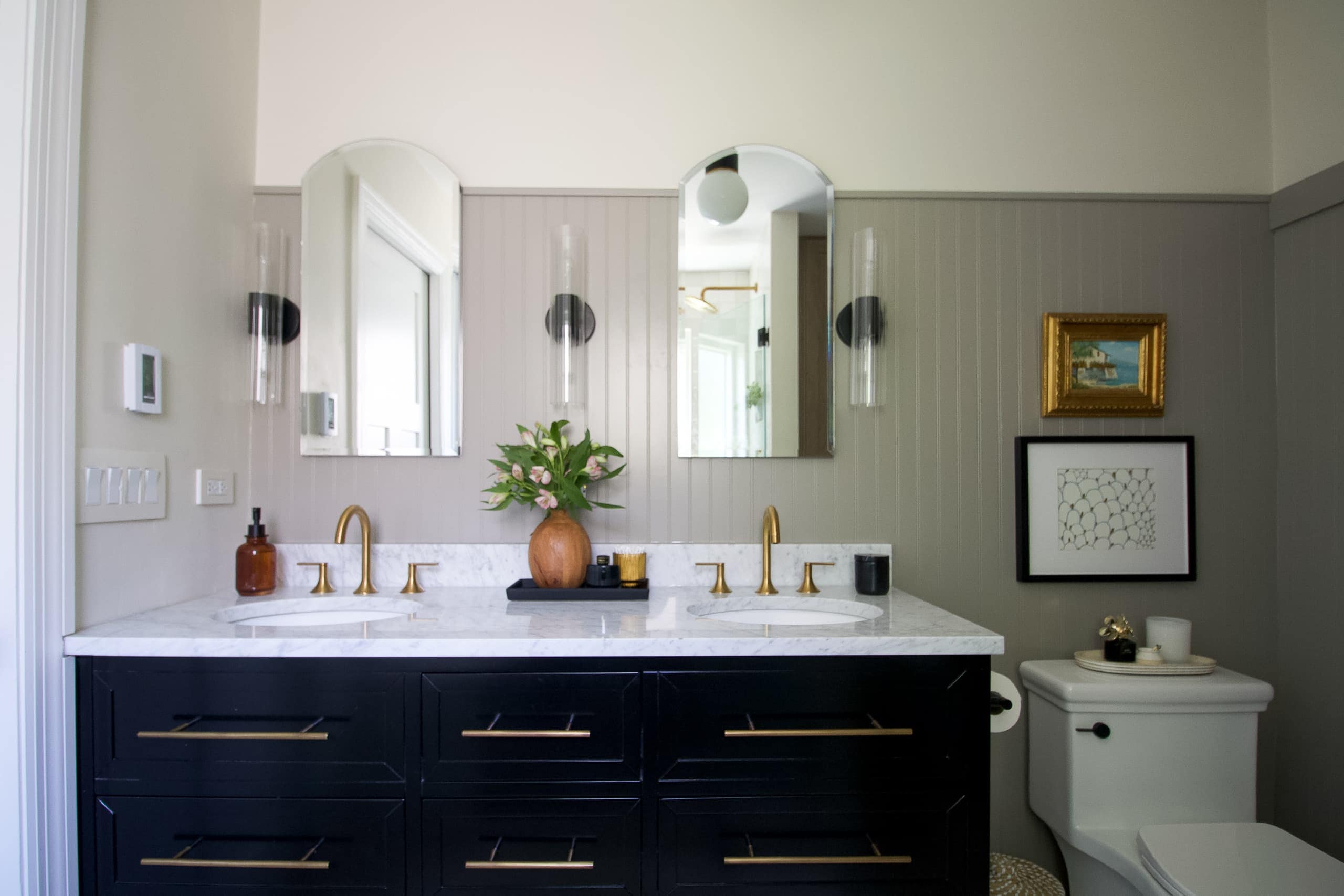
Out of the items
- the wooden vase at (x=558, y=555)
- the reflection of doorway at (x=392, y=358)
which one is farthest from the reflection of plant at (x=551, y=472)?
the reflection of doorway at (x=392, y=358)

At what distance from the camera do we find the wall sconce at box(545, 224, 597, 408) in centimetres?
196

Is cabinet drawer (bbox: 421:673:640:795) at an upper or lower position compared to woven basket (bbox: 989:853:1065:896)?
upper

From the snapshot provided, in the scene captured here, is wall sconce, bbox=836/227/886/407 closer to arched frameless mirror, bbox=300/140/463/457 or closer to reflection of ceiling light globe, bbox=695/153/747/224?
reflection of ceiling light globe, bbox=695/153/747/224

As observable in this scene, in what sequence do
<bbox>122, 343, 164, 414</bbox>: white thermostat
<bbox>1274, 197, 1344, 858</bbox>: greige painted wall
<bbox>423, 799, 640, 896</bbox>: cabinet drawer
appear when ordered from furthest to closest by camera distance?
1. <bbox>1274, 197, 1344, 858</bbox>: greige painted wall
2. <bbox>122, 343, 164, 414</bbox>: white thermostat
3. <bbox>423, 799, 640, 896</bbox>: cabinet drawer

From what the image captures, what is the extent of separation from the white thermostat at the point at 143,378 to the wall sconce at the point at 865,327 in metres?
1.61

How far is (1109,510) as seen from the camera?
2.01 meters

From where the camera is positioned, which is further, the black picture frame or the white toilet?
the black picture frame

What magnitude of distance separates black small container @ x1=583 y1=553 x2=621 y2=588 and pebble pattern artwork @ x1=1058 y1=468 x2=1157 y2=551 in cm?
121

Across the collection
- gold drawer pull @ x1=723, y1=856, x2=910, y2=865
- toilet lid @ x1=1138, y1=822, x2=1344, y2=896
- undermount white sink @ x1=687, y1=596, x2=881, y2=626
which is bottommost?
toilet lid @ x1=1138, y1=822, x2=1344, y2=896


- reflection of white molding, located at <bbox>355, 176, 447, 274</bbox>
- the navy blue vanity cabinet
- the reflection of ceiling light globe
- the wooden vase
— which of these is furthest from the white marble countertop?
the reflection of ceiling light globe

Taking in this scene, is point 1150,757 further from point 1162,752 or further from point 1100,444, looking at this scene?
point 1100,444

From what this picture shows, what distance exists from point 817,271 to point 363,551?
1396mm

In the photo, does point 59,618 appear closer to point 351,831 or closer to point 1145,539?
point 351,831

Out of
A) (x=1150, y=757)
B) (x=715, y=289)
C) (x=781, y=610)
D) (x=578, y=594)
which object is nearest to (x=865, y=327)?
(x=715, y=289)
